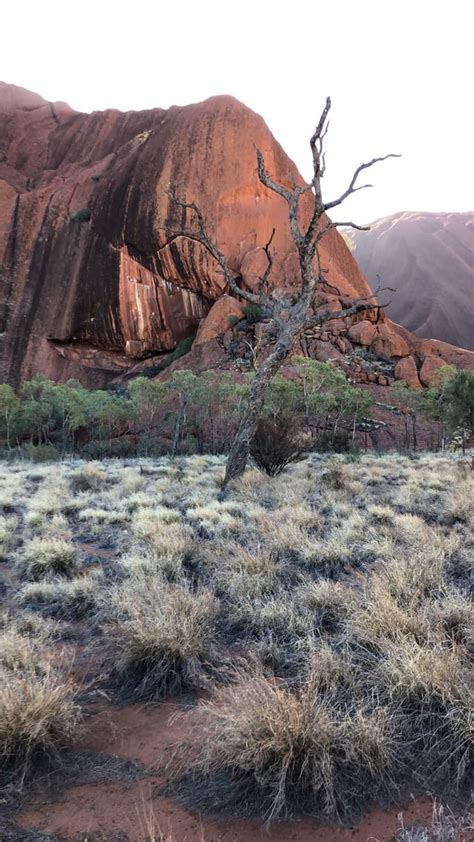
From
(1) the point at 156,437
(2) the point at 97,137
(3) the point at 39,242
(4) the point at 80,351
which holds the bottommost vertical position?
(1) the point at 156,437

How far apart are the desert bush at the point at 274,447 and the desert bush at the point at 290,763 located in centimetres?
962

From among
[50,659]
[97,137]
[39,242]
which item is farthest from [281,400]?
[97,137]

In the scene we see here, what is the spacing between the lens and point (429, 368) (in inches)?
1778

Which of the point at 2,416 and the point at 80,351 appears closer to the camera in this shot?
the point at 2,416

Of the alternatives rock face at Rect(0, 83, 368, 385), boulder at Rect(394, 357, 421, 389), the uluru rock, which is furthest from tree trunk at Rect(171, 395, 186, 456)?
boulder at Rect(394, 357, 421, 389)

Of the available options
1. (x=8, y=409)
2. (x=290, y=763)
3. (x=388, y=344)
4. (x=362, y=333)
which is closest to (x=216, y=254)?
(x=290, y=763)

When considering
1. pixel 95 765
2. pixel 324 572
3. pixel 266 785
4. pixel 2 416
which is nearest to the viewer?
pixel 266 785

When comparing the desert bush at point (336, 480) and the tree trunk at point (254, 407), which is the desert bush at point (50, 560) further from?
the desert bush at point (336, 480)

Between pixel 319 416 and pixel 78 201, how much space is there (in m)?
34.6

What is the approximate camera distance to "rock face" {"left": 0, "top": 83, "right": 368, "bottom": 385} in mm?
46594

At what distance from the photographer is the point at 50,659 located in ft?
9.65

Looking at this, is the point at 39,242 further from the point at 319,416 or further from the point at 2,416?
the point at 319,416

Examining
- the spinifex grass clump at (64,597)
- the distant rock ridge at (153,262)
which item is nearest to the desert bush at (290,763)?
the spinifex grass clump at (64,597)

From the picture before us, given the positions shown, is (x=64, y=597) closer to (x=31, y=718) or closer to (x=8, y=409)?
(x=31, y=718)
